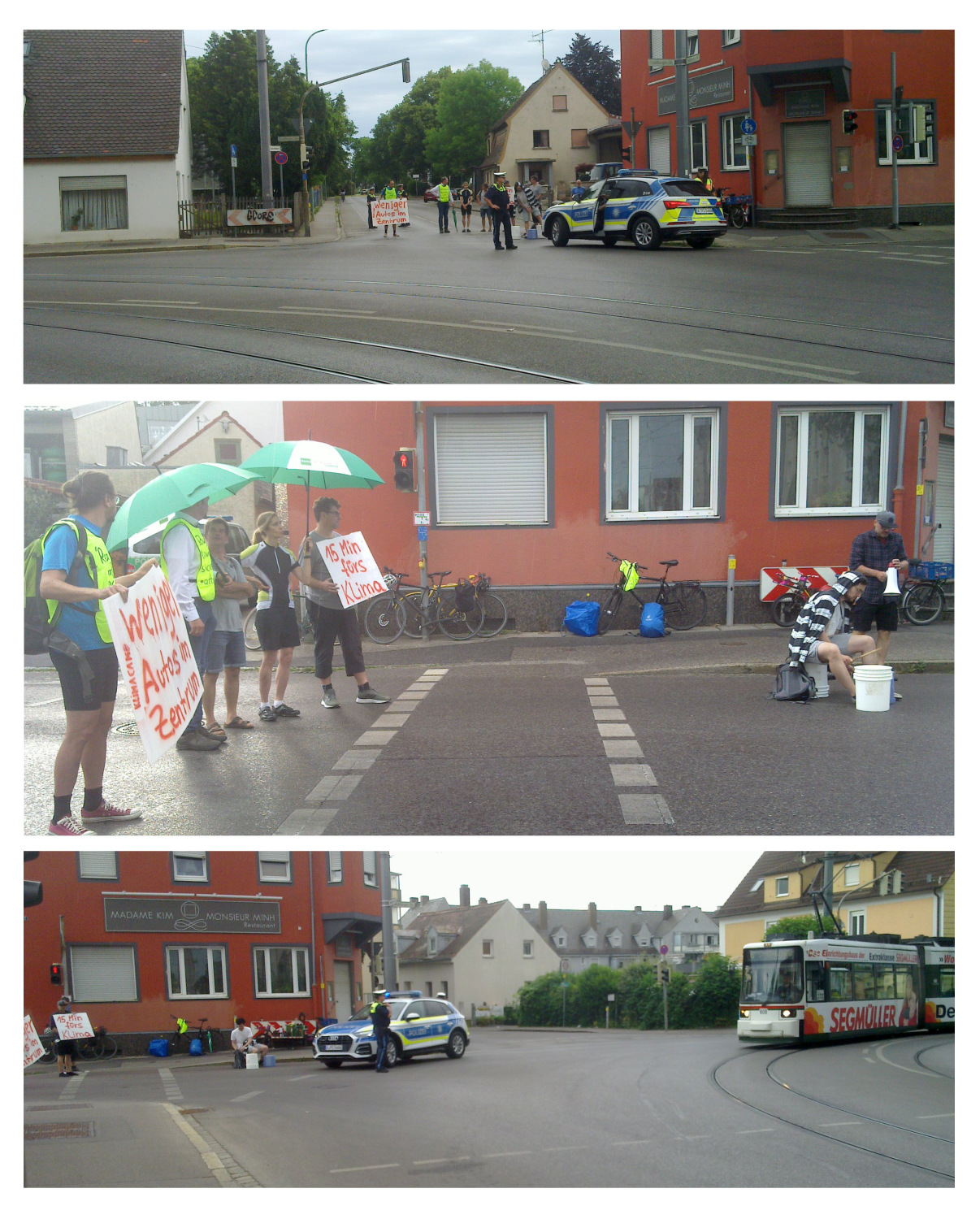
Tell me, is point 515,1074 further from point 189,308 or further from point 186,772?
point 189,308

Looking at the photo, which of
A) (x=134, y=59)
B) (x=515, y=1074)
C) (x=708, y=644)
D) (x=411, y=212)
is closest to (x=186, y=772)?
(x=515, y=1074)

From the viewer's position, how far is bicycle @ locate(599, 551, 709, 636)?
33.9 ft

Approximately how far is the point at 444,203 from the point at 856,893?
1524 centimetres

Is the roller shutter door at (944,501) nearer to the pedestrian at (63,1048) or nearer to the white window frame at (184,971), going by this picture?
the white window frame at (184,971)

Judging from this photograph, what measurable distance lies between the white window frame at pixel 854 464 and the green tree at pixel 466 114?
13.1 feet

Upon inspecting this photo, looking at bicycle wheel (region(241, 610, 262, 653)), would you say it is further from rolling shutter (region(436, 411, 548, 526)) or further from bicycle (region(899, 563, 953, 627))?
bicycle (region(899, 563, 953, 627))

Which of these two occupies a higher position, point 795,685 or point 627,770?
point 795,685

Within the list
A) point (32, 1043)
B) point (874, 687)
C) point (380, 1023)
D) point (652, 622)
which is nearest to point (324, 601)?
point (380, 1023)

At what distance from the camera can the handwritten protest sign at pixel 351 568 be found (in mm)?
8125

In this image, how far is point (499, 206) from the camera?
18344mm

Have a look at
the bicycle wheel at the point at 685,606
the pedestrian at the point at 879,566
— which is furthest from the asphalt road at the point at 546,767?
the bicycle wheel at the point at 685,606

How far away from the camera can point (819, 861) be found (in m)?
6.62

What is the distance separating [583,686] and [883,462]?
3202mm

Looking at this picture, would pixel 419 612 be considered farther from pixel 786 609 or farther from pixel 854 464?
pixel 854 464
